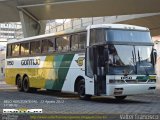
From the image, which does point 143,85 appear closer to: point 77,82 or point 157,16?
point 77,82

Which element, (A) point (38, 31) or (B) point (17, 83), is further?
(A) point (38, 31)

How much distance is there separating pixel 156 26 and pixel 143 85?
2307cm

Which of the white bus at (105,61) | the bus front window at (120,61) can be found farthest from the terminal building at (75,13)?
the bus front window at (120,61)

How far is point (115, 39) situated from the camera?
1783cm

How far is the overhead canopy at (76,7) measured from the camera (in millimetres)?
32719

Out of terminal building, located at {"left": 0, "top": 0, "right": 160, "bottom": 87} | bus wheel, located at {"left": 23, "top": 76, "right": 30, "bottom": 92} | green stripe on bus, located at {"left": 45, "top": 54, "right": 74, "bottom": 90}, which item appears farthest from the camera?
terminal building, located at {"left": 0, "top": 0, "right": 160, "bottom": 87}

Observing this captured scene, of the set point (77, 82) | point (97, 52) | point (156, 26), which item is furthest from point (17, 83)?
point (156, 26)

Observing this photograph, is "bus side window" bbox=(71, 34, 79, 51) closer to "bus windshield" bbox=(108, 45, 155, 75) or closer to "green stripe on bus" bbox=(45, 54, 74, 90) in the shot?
"green stripe on bus" bbox=(45, 54, 74, 90)

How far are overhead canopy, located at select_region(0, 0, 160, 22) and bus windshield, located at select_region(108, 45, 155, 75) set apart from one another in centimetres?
1402

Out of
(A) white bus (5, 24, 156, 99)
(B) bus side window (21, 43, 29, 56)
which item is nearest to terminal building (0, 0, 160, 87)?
(B) bus side window (21, 43, 29, 56)

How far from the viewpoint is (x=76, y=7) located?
3453 cm

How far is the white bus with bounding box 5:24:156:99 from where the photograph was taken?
17.6 metres

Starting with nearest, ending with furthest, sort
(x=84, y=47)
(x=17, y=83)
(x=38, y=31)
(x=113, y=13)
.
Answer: (x=84, y=47)
(x=17, y=83)
(x=113, y=13)
(x=38, y=31)

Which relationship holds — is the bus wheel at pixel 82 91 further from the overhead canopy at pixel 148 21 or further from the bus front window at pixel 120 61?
the overhead canopy at pixel 148 21
